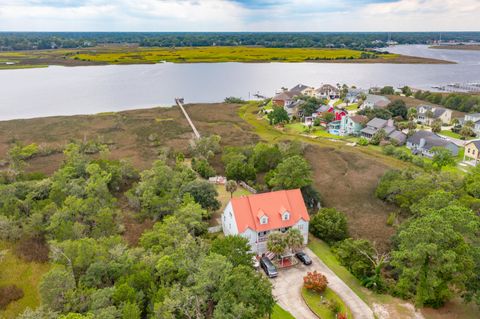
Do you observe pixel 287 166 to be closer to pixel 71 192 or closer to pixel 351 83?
pixel 71 192

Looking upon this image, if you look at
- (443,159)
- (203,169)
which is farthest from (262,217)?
(443,159)

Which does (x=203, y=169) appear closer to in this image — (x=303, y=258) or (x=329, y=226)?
(x=329, y=226)

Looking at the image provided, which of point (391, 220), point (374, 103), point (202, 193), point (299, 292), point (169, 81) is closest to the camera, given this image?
point (299, 292)

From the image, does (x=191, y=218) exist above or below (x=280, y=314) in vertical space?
above

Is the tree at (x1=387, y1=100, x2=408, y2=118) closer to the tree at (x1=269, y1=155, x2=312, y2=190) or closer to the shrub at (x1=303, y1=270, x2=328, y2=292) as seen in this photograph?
the tree at (x1=269, y1=155, x2=312, y2=190)

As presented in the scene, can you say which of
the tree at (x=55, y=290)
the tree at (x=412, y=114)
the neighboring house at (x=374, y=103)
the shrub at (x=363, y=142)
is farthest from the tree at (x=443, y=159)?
the tree at (x=55, y=290)

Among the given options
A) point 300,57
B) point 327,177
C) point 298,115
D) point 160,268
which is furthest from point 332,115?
point 300,57

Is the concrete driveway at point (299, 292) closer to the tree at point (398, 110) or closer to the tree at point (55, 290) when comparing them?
the tree at point (55, 290)

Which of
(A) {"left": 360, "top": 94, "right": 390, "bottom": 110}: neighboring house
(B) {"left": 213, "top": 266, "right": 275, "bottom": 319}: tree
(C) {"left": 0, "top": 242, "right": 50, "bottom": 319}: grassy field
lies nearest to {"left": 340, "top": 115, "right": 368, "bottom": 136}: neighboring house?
(A) {"left": 360, "top": 94, "right": 390, "bottom": 110}: neighboring house
